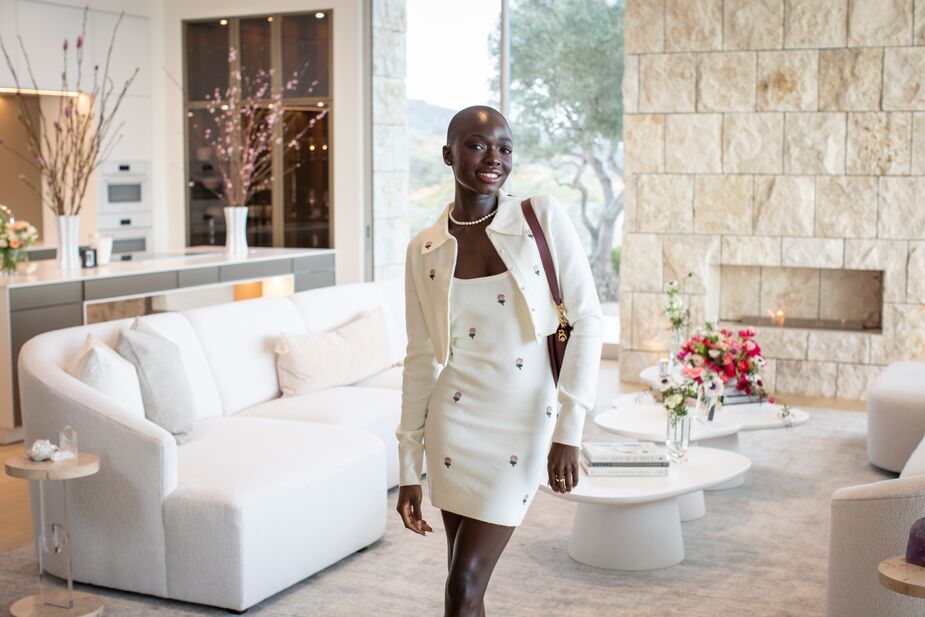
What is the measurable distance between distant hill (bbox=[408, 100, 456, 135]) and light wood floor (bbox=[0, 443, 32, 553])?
455cm

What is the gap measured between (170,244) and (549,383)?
7468 mm

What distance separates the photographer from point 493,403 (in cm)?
231

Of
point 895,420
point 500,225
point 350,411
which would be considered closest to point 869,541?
point 500,225

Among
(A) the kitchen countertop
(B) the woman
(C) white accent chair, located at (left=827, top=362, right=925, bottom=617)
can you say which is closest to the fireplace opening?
(A) the kitchen countertop

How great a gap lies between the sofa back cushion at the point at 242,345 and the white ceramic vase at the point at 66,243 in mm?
1779

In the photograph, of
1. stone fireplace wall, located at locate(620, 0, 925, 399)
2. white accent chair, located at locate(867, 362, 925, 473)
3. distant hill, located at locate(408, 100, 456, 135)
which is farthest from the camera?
distant hill, located at locate(408, 100, 456, 135)

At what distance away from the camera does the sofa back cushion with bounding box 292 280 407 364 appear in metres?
5.52

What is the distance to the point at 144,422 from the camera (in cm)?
362

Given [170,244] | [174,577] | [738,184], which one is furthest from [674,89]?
[174,577]

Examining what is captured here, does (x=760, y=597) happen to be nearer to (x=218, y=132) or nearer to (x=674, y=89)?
(x=674, y=89)

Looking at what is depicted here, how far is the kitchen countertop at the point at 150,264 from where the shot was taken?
595cm

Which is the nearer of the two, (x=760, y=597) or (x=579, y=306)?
(x=579, y=306)

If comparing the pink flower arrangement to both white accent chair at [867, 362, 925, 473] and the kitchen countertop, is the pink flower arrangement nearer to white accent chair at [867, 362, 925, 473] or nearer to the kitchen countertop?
white accent chair at [867, 362, 925, 473]

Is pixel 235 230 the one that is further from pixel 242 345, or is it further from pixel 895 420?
pixel 895 420
